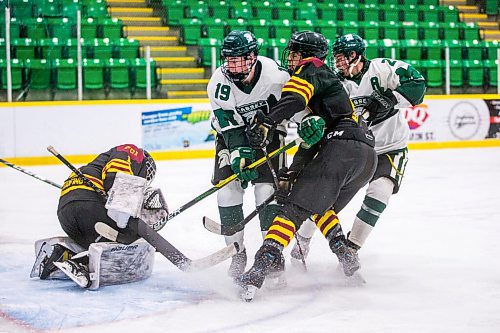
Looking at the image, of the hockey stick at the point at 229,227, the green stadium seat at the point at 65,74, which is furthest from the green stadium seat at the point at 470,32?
the hockey stick at the point at 229,227

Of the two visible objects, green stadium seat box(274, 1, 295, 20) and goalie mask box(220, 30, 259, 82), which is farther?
green stadium seat box(274, 1, 295, 20)

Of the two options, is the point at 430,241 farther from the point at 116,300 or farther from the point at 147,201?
the point at 116,300

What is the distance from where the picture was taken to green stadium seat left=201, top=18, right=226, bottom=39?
9852 mm

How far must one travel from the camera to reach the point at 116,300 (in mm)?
2848

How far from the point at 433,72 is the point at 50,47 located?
15.8 ft

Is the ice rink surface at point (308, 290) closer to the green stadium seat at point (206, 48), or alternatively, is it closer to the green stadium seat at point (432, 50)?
the green stadium seat at point (206, 48)

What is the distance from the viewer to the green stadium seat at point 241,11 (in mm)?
10023

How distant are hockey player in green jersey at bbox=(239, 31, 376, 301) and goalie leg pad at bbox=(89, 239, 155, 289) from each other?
0.50 metres

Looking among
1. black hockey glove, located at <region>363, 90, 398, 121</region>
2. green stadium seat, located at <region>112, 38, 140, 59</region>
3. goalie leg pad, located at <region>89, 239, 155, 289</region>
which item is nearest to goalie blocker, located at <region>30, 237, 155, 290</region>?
goalie leg pad, located at <region>89, 239, 155, 289</region>

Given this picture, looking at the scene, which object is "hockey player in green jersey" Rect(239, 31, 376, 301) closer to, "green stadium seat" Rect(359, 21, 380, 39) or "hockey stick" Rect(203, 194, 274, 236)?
"hockey stick" Rect(203, 194, 274, 236)

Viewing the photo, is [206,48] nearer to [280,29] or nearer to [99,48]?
[280,29]

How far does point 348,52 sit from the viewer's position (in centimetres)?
342

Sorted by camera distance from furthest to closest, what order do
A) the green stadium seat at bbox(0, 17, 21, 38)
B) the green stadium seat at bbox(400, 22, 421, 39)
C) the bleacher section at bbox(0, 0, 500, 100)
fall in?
1. the green stadium seat at bbox(400, 22, 421, 39)
2. the bleacher section at bbox(0, 0, 500, 100)
3. the green stadium seat at bbox(0, 17, 21, 38)

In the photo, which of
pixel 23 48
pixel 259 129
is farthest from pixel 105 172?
pixel 23 48
